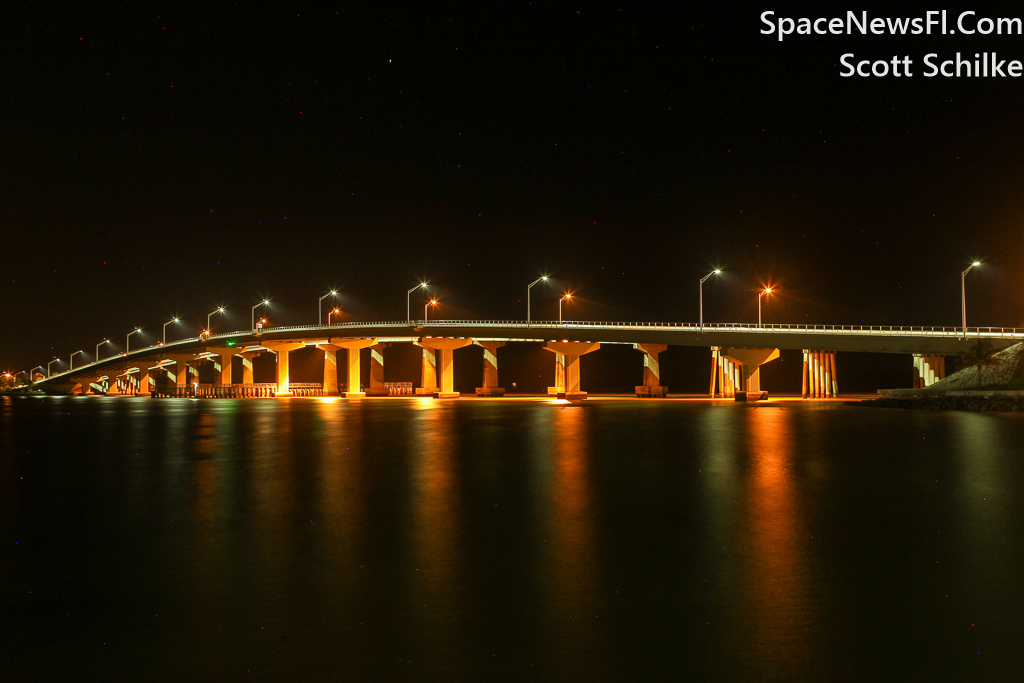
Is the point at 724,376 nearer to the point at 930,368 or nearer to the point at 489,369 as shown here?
the point at 930,368

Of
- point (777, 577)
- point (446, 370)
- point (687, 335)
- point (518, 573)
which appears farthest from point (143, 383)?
point (777, 577)

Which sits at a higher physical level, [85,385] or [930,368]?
[930,368]

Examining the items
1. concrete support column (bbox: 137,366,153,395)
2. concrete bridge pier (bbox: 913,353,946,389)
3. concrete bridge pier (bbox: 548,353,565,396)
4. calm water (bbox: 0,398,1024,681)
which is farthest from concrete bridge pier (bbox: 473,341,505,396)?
concrete support column (bbox: 137,366,153,395)

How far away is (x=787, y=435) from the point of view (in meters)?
28.5

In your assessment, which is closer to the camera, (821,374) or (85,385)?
(821,374)

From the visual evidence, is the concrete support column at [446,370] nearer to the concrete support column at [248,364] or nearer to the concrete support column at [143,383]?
the concrete support column at [248,364]

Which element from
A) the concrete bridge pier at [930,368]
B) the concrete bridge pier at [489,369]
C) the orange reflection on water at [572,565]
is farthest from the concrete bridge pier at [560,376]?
the orange reflection on water at [572,565]

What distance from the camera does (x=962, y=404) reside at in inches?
1986

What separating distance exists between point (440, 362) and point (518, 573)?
312 ft

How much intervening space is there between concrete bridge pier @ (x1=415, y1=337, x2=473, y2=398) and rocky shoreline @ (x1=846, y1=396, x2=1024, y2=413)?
5641 centimetres

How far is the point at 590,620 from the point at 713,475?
36.8ft

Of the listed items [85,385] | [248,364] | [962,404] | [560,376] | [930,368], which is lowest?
[962,404]

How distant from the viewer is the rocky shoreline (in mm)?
47344

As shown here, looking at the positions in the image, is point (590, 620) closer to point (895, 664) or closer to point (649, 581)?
point (649, 581)
